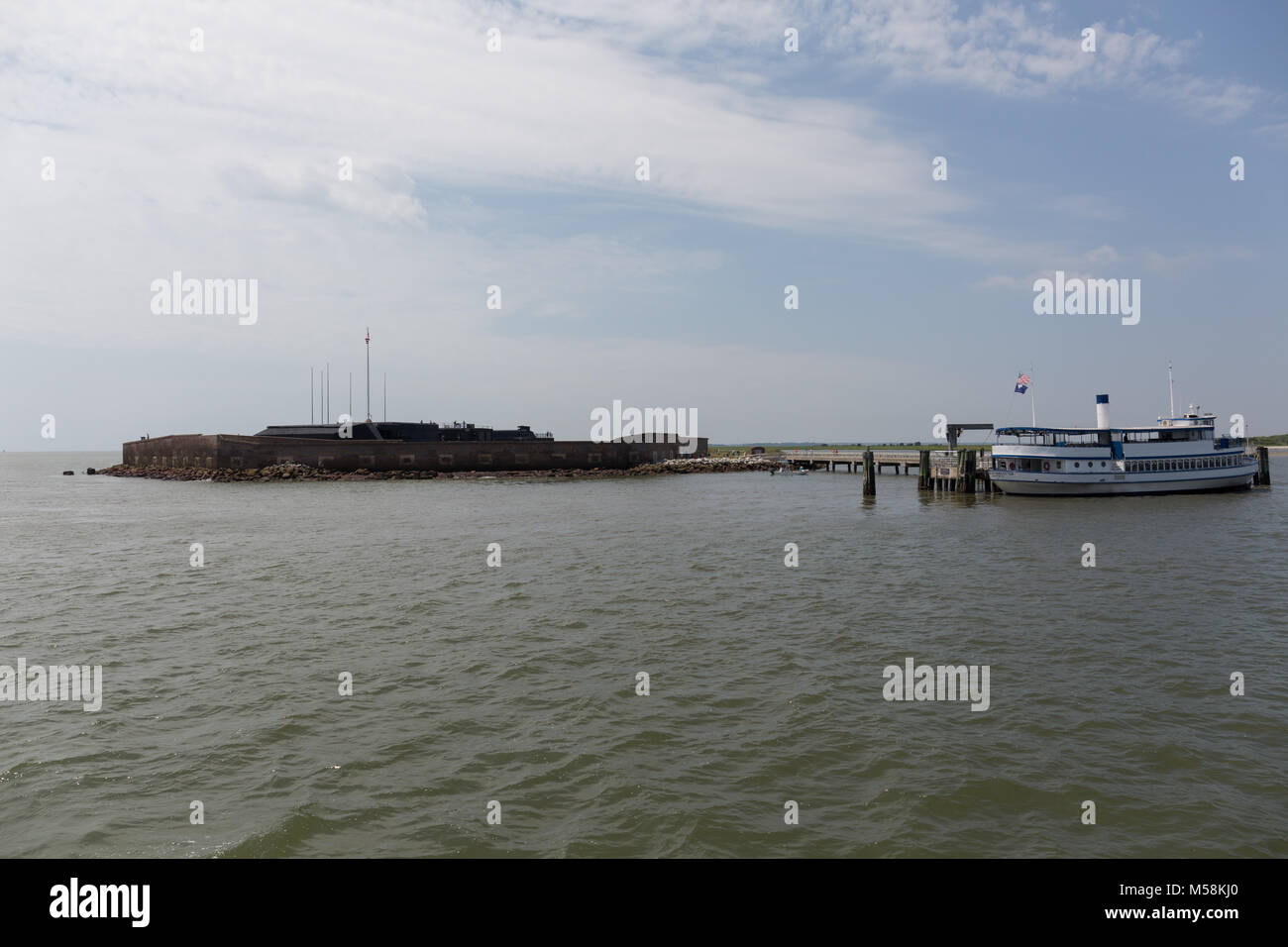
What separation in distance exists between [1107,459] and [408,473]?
222 ft

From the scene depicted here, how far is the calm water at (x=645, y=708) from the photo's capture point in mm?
7297

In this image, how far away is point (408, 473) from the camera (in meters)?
80.8

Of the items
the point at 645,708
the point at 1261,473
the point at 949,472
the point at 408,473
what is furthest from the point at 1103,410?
the point at 408,473

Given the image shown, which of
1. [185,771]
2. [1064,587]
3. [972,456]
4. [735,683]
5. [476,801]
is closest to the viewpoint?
[476,801]

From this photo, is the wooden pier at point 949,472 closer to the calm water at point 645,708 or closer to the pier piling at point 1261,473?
A: the pier piling at point 1261,473

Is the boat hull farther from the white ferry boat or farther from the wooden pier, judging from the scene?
the wooden pier

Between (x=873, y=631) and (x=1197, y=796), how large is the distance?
7322 millimetres

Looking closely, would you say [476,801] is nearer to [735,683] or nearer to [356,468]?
[735,683]

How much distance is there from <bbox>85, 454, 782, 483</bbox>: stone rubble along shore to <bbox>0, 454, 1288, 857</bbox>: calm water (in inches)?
2063

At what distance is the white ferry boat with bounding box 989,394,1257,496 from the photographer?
5088cm

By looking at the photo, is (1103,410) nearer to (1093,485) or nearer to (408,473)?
(1093,485)
